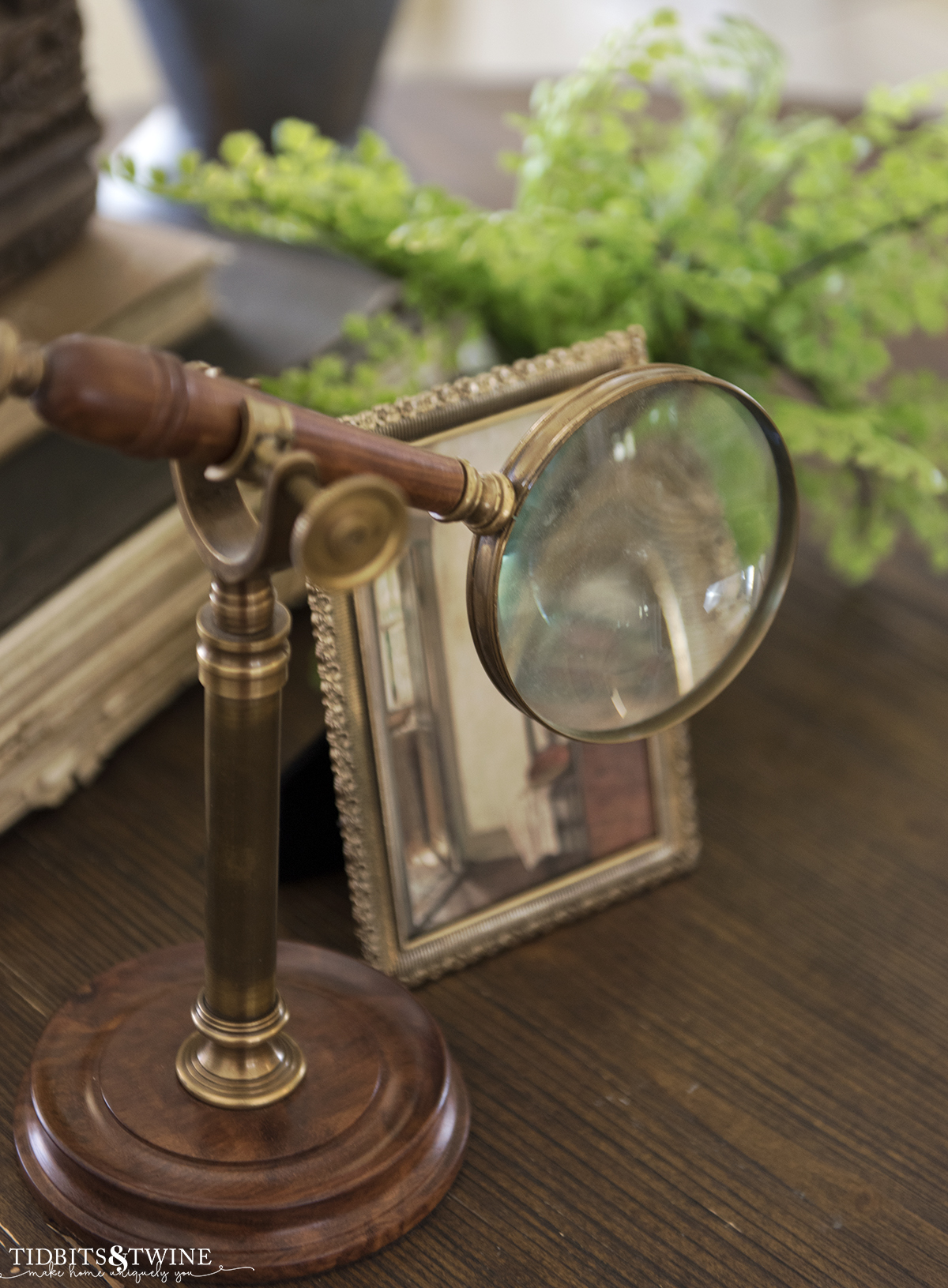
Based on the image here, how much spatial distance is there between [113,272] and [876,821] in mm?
735

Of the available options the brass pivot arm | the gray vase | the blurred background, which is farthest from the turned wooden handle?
the blurred background

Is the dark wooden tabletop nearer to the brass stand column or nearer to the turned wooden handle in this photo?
the brass stand column

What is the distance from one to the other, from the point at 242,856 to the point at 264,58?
3.59ft

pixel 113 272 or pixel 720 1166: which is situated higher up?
pixel 113 272

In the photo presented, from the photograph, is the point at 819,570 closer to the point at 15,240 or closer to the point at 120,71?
the point at 15,240

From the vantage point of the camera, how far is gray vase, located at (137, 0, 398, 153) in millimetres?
1383

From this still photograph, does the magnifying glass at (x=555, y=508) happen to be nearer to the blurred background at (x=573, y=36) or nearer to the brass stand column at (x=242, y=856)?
the brass stand column at (x=242, y=856)

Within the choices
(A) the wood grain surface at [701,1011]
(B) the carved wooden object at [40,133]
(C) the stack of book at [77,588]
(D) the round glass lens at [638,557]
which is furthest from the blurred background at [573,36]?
(D) the round glass lens at [638,557]

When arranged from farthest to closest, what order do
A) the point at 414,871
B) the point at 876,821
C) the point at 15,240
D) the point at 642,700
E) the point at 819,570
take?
the point at 819,570
the point at 15,240
the point at 876,821
the point at 414,871
the point at 642,700

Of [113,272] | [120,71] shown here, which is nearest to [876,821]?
[113,272]

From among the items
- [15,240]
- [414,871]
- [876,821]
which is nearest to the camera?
[414,871]

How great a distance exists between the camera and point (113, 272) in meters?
1.09

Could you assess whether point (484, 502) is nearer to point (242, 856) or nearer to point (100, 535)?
point (242, 856)

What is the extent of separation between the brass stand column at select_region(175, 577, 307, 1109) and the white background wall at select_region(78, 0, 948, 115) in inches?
→ 103
